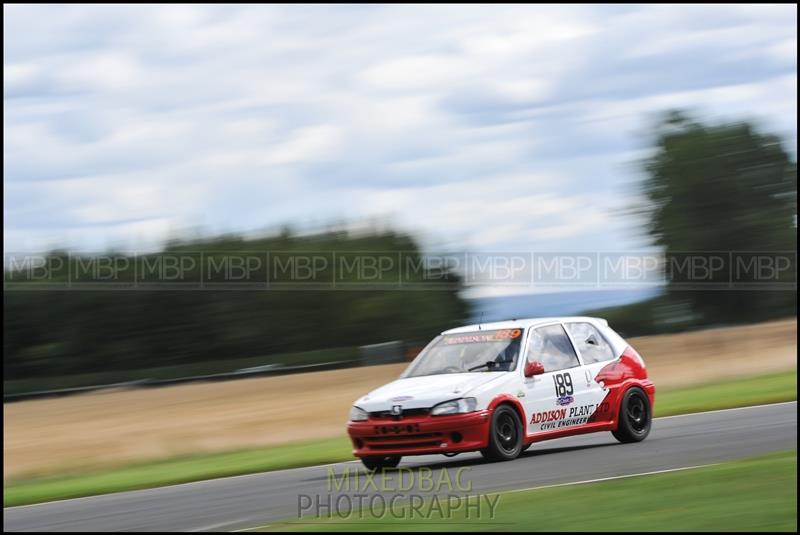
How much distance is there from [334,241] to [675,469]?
193 ft

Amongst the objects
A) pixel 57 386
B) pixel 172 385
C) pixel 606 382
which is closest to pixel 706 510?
pixel 606 382

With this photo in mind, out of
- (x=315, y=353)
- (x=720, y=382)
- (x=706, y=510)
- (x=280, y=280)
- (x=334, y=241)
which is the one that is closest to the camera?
(x=706, y=510)

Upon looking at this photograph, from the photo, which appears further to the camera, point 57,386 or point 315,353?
point 315,353

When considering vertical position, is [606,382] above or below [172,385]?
above

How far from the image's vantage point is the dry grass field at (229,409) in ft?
79.3

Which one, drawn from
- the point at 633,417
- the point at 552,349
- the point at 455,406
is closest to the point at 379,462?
the point at 455,406

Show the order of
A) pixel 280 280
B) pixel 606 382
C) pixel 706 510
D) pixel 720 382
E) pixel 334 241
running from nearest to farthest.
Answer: pixel 706 510, pixel 606 382, pixel 720 382, pixel 280 280, pixel 334 241

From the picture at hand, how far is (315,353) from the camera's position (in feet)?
177

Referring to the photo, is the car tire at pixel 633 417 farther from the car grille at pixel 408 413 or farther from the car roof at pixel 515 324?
the car grille at pixel 408 413

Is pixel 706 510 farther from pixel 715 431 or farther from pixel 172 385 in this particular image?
pixel 172 385

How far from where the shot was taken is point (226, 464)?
705 inches

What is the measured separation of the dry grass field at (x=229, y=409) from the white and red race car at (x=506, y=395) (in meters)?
8.94

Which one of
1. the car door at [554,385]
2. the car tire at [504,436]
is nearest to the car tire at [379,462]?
the car tire at [504,436]

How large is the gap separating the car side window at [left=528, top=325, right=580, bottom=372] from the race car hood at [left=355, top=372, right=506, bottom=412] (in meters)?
0.79
